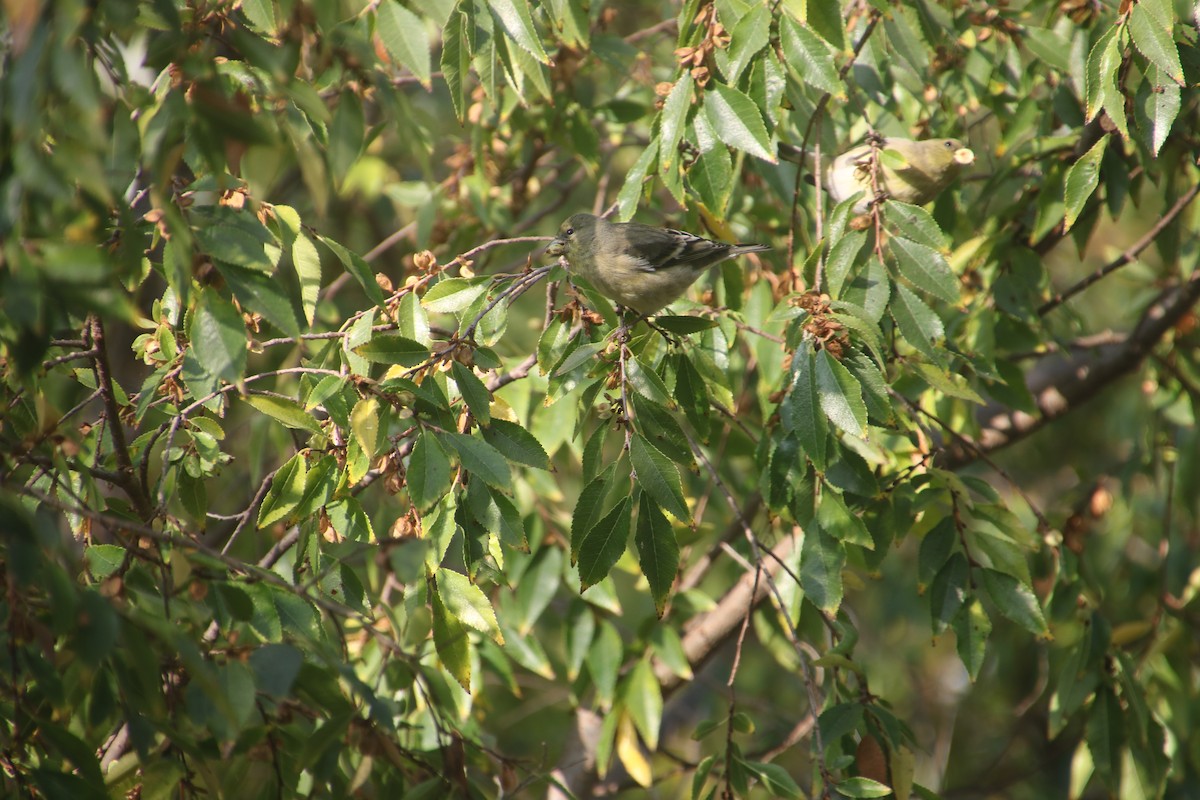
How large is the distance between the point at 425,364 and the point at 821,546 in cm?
106

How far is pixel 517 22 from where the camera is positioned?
225 cm

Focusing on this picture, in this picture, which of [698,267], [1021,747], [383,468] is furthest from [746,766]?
[1021,747]

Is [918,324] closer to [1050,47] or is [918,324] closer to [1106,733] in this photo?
[1050,47]

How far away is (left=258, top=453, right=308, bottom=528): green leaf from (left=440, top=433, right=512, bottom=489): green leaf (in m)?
0.46

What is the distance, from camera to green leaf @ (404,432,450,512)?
2.02 m

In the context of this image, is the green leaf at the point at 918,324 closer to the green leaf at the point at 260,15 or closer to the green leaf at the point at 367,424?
the green leaf at the point at 367,424

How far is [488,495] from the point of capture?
2203 millimetres

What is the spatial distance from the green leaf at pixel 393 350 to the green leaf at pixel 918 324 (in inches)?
46.2

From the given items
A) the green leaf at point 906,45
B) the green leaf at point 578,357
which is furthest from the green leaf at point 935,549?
the green leaf at point 906,45

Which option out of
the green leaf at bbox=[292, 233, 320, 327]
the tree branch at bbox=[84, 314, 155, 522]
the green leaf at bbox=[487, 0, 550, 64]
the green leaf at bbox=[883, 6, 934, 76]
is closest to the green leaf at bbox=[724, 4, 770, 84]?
the green leaf at bbox=[487, 0, 550, 64]

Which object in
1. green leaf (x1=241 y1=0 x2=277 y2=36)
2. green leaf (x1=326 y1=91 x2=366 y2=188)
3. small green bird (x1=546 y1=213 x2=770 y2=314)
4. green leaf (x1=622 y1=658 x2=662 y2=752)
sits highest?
green leaf (x1=241 y1=0 x2=277 y2=36)

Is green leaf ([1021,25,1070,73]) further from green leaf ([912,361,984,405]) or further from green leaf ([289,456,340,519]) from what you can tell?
green leaf ([289,456,340,519])

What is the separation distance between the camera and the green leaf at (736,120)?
2.40m

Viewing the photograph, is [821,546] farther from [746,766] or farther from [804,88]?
[804,88]
